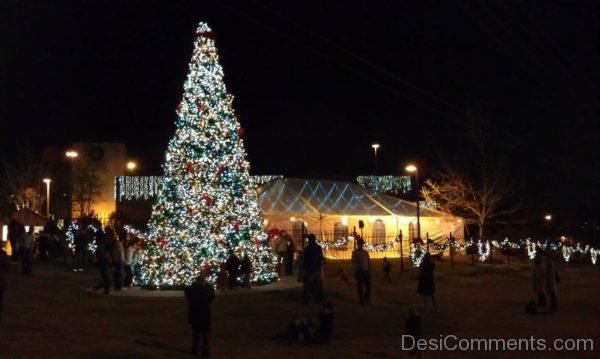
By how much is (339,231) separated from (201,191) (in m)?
17.3

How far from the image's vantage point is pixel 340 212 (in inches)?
1569

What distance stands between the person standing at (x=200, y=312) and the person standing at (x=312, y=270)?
22.2ft

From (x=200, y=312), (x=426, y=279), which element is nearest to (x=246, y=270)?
(x=426, y=279)

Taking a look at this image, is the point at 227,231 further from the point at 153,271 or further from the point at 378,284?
the point at 378,284

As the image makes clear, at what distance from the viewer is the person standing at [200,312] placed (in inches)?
506

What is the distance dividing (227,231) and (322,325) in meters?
8.92

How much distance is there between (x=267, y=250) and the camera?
80.8ft

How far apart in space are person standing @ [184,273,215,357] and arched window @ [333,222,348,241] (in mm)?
25458

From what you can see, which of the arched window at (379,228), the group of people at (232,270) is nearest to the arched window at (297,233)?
the arched window at (379,228)

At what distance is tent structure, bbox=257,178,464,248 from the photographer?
38.8m

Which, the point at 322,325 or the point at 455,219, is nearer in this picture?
the point at 322,325

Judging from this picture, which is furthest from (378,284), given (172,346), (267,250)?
(172,346)

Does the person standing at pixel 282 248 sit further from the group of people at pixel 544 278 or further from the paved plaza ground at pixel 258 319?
the group of people at pixel 544 278

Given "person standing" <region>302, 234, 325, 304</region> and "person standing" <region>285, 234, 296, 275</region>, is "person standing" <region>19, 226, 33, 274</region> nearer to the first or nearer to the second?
"person standing" <region>285, 234, 296, 275</region>
